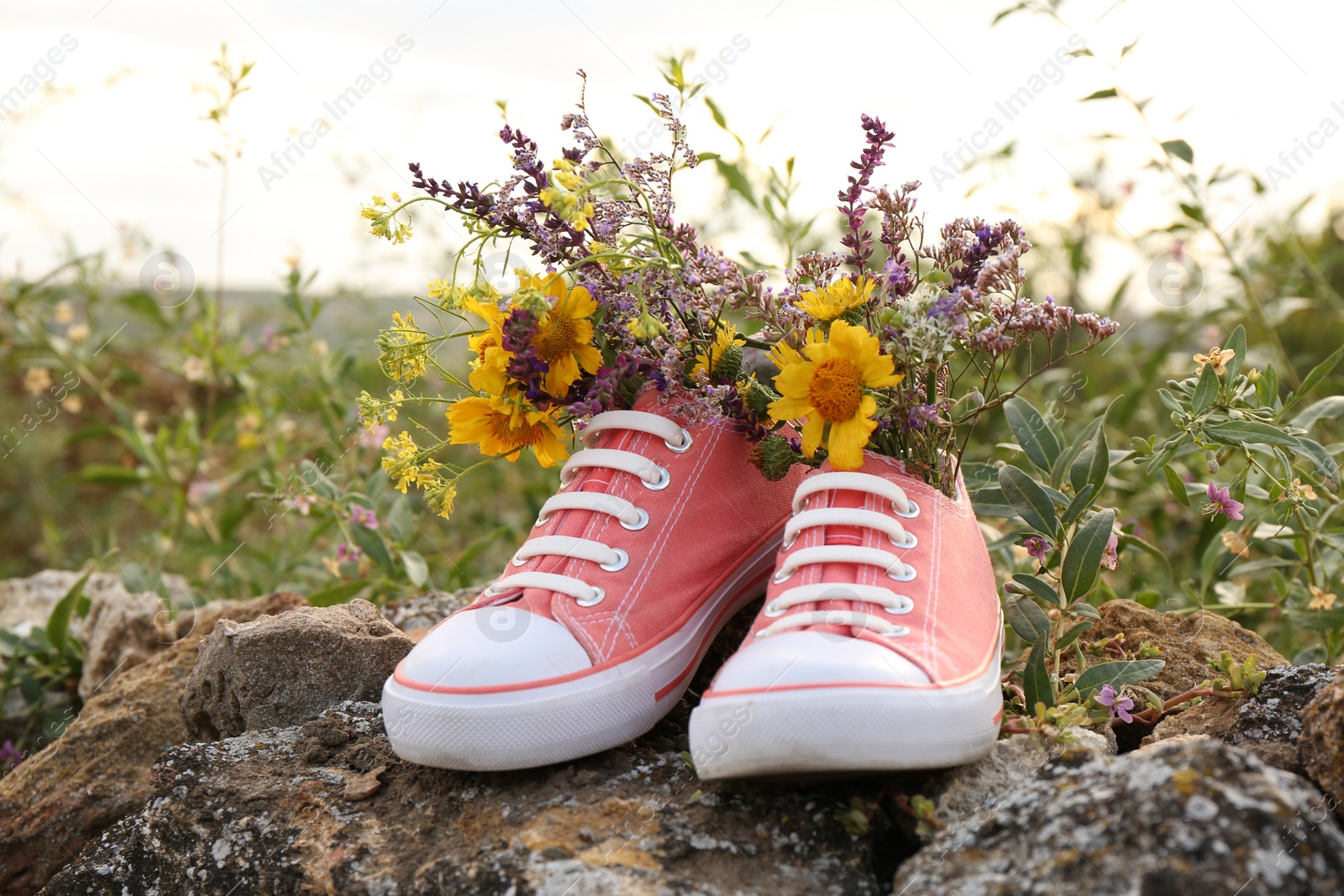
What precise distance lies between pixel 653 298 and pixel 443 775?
66cm

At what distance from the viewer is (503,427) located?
148 cm

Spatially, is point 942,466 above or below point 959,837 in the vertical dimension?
above

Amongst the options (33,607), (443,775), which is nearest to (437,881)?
(443,775)

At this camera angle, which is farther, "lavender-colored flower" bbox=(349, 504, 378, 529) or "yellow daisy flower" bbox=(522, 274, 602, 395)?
Result: "lavender-colored flower" bbox=(349, 504, 378, 529)

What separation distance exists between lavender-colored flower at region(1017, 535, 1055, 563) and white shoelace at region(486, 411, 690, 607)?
1.69 ft

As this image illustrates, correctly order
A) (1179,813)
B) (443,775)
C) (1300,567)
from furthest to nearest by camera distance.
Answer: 1. (1300,567)
2. (443,775)
3. (1179,813)

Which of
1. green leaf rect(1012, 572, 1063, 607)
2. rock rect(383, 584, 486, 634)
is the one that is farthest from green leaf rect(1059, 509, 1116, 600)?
rock rect(383, 584, 486, 634)

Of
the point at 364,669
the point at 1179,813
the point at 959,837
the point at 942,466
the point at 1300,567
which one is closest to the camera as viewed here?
the point at 1179,813

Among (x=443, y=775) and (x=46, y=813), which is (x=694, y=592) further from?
(x=46, y=813)

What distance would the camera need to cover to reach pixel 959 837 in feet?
3.35

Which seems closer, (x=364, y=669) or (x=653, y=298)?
→ (x=653, y=298)

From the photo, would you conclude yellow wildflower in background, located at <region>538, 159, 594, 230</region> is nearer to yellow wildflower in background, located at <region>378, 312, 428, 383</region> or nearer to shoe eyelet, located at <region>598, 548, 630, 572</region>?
yellow wildflower in background, located at <region>378, 312, 428, 383</region>

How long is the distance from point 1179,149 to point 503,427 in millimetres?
1556

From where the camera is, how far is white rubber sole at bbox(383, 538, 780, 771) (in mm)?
1185
